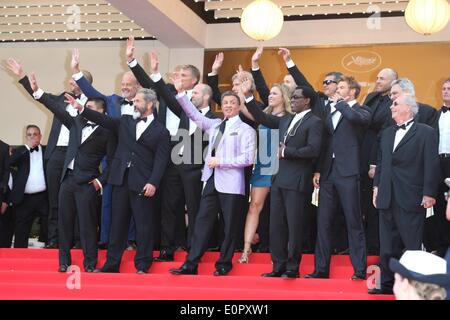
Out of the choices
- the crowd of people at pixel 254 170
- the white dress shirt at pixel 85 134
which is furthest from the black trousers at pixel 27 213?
the white dress shirt at pixel 85 134

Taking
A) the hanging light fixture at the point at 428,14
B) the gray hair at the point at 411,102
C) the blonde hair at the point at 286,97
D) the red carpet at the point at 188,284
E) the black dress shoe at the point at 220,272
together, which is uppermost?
the hanging light fixture at the point at 428,14

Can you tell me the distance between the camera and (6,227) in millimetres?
9414

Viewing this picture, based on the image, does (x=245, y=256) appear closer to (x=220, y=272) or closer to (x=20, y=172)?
(x=220, y=272)

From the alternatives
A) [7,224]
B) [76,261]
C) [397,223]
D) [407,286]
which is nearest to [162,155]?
[76,261]

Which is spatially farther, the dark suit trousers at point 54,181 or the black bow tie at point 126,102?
the dark suit trousers at point 54,181

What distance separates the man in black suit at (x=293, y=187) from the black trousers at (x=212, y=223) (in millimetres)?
387

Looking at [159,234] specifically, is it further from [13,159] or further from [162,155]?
[13,159]

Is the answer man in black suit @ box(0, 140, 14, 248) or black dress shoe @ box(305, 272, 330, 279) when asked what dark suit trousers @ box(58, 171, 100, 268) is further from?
black dress shoe @ box(305, 272, 330, 279)

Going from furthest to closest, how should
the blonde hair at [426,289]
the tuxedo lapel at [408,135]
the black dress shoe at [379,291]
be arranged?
1. the tuxedo lapel at [408,135]
2. the black dress shoe at [379,291]
3. the blonde hair at [426,289]

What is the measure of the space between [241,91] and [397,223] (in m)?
2.12

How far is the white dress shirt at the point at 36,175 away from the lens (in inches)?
361

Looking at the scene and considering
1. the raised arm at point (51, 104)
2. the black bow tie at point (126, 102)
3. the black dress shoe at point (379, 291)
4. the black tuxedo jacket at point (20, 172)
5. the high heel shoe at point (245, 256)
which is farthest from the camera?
the black tuxedo jacket at point (20, 172)

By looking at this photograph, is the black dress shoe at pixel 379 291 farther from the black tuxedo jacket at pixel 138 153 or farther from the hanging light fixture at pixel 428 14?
the hanging light fixture at pixel 428 14
